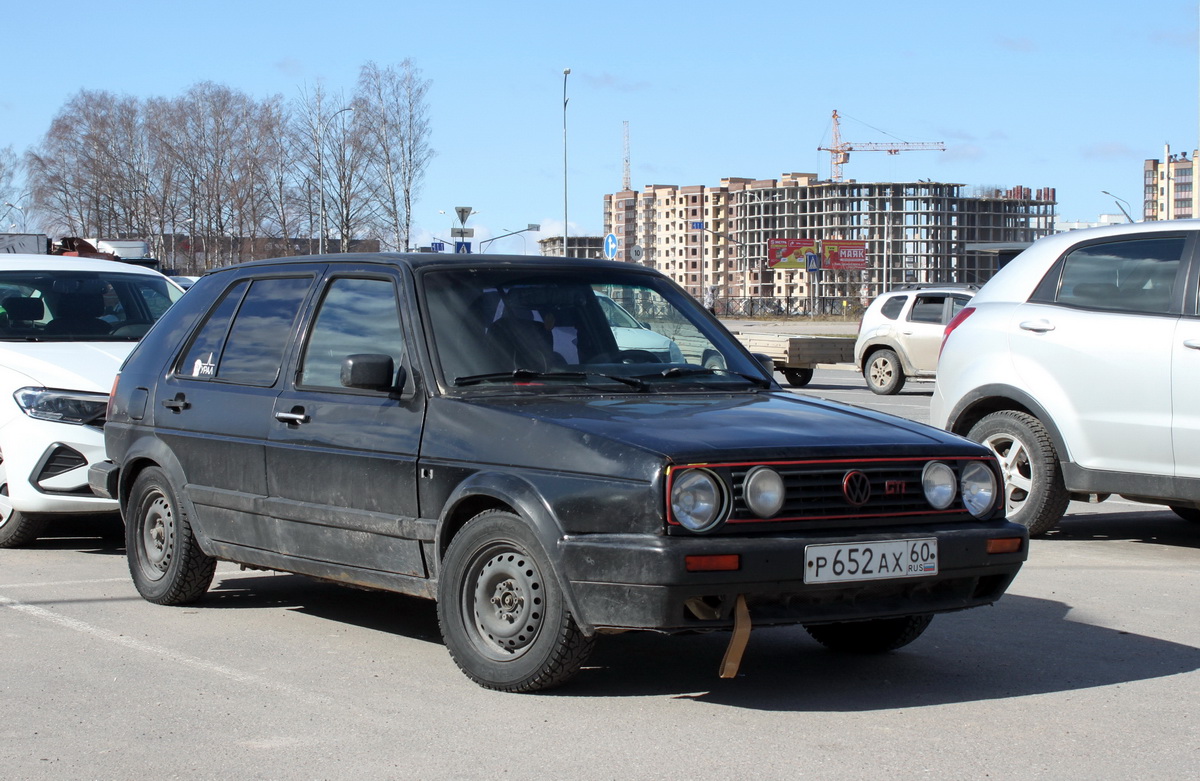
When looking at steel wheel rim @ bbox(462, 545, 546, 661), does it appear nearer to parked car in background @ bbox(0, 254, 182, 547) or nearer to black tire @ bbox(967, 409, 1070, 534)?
parked car in background @ bbox(0, 254, 182, 547)

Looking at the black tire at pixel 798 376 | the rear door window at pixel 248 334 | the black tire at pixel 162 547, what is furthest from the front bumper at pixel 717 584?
the black tire at pixel 798 376

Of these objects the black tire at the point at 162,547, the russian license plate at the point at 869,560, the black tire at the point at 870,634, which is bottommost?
the black tire at the point at 870,634

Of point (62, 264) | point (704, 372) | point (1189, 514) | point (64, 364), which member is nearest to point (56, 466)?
point (64, 364)

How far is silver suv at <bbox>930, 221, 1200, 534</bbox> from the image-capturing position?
315 inches

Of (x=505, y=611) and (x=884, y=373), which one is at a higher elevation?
(x=884, y=373)

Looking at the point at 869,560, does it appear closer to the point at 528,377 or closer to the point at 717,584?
the point at 717,584

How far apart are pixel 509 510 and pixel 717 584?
85 centimetres

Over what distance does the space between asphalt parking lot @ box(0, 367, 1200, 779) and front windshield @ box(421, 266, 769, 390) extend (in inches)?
43.9

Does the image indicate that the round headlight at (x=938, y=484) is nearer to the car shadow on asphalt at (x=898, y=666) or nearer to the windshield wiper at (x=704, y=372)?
the car shadow on asphalt at (x=898, y=666)

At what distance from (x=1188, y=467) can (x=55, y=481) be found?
6.32 metres

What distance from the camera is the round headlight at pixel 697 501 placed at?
4.61 metres

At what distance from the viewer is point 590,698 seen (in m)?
5.04

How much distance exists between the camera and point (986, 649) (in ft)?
19.4

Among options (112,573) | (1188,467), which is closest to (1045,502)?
(1188,467)
